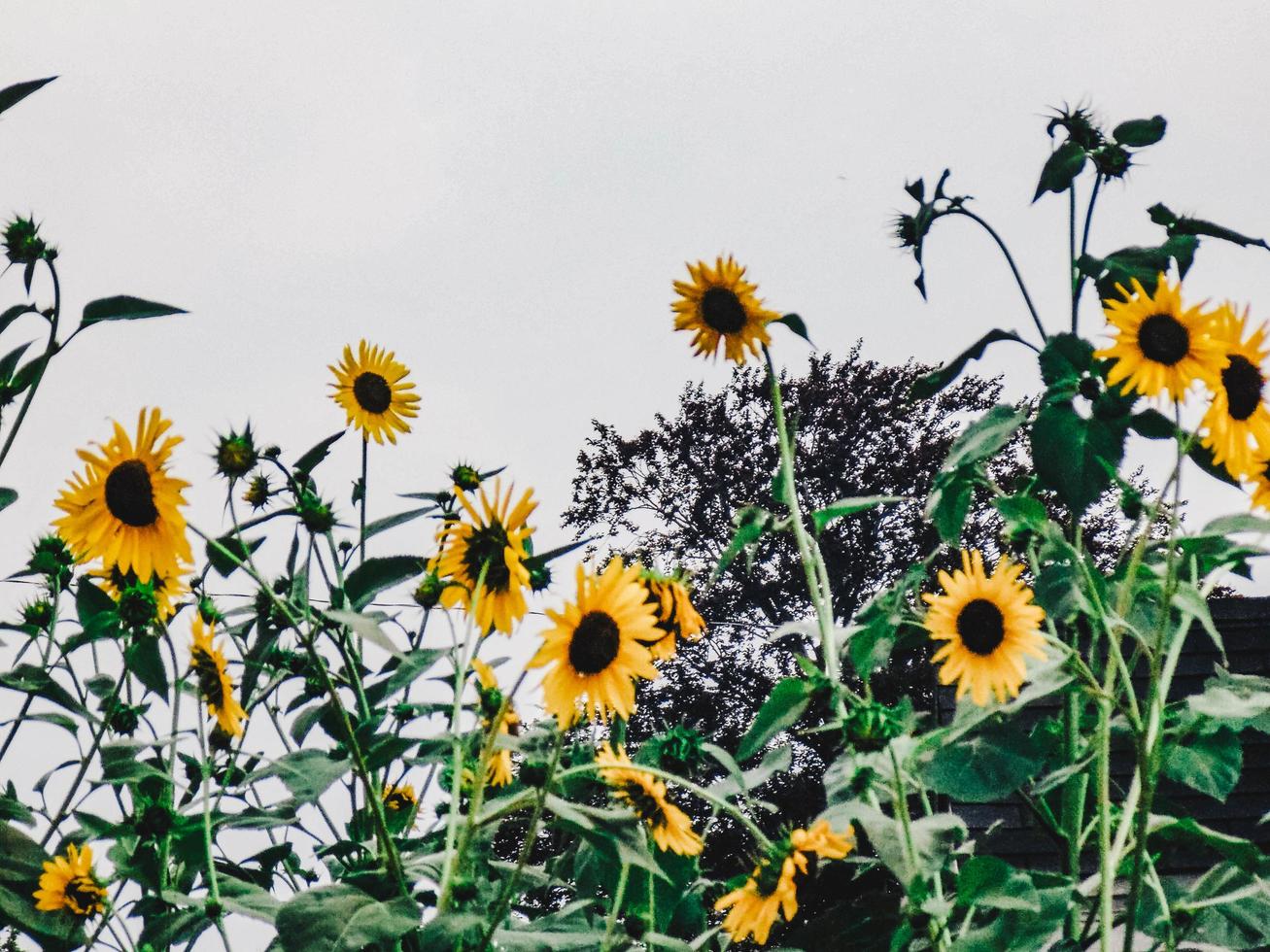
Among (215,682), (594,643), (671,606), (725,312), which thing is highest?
(725,312)

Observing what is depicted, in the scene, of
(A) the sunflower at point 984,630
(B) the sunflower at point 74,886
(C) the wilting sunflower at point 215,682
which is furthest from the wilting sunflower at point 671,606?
(B) the sunflower at point 74,886

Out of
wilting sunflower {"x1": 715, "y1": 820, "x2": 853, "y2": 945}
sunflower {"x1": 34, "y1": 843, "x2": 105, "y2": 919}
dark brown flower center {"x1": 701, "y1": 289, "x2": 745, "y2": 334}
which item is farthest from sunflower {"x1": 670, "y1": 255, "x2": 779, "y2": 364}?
sunflower {"x1": 34, "y1": 843, "x2": 105, "y2": 919}

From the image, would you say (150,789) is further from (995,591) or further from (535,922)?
(995,591)

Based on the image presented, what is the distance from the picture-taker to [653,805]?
3.89ft

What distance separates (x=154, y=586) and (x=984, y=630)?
3.19 ft

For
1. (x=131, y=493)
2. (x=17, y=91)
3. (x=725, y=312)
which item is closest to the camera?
(x=17, y=91)

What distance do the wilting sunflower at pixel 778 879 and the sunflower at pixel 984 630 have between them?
206mm

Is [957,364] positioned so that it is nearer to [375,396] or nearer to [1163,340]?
[1163,340]

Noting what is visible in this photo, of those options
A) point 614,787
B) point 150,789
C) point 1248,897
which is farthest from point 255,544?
point 1248,897

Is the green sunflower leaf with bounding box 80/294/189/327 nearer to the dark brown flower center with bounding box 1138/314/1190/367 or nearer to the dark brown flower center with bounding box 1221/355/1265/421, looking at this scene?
the dark brown flower center with bounding box 1138/314/1190/367

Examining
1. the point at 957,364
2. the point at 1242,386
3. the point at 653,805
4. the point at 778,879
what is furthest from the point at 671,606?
the point at 1242,386

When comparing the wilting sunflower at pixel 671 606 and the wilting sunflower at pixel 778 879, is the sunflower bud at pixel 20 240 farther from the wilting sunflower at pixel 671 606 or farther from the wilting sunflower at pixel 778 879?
the wilting sunflower at pixel 778 879

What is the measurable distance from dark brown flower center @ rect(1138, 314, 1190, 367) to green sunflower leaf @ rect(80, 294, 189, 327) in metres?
0.95

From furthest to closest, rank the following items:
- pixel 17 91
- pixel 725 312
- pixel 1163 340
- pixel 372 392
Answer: pixel 372 392
pixel 725 312
pixel 1163 340
pixel 17 91
